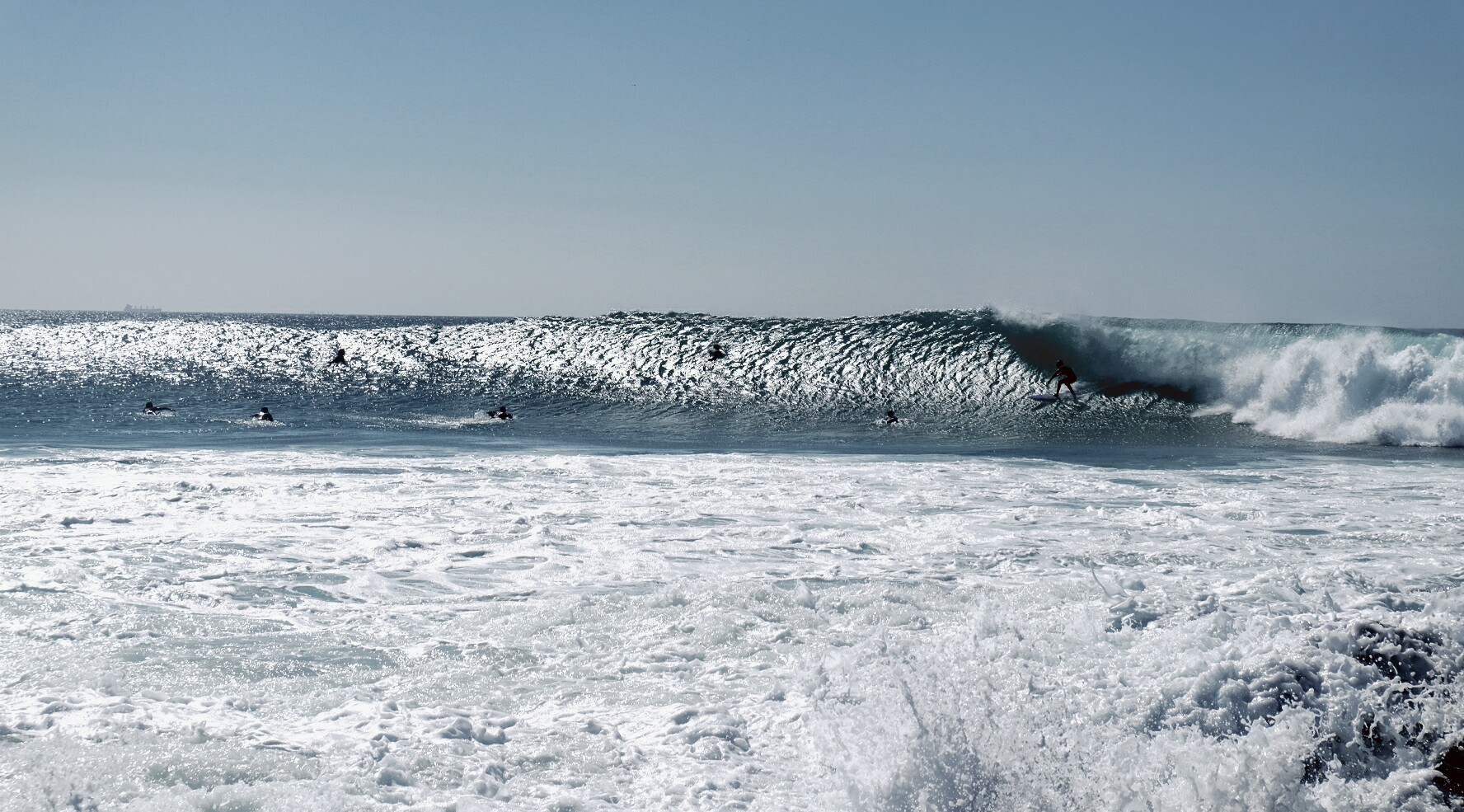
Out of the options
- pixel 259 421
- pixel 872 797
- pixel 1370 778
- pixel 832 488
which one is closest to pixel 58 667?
pixel 872 797

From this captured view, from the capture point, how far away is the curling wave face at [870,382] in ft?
65.1

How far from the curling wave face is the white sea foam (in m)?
9.66

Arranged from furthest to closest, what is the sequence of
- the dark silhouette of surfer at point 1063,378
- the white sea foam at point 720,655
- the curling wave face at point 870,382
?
the dark silhouette of surfer at point 1063,378 → the curling wave face at point 870,382 → the white sea foam at point 720,655

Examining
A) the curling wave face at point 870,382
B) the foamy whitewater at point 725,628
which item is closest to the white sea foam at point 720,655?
the foamy whitewater at point 725,628

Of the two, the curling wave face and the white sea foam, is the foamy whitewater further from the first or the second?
the curling wave face

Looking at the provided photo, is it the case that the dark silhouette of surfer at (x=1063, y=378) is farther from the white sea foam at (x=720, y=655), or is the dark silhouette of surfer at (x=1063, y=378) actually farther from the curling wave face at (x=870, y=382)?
the white sea foam at (x=720, y=655)

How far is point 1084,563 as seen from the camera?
7.43m

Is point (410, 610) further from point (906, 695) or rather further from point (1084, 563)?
point (1084, 563)

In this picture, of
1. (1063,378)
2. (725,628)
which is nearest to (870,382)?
(1063,378)

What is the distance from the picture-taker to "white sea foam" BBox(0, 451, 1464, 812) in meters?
3.90

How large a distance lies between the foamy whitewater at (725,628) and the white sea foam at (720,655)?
0.07 ft

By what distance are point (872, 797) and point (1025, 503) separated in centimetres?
688

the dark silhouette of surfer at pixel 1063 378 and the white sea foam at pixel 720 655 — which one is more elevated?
the dark silhouette of surfer at pixel 1063 378

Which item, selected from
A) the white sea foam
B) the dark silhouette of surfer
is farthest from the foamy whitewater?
the dark silhouette of surfer
